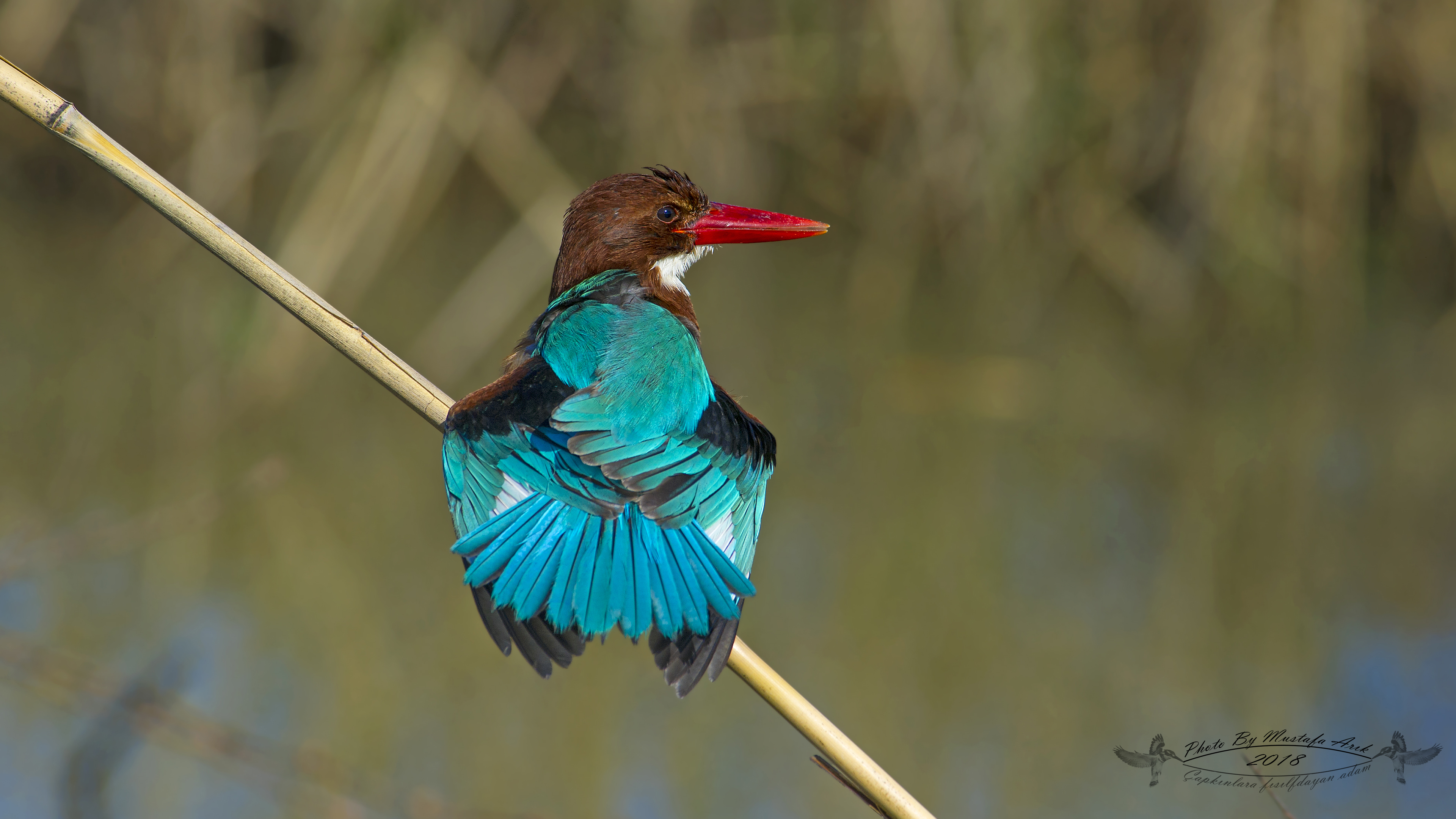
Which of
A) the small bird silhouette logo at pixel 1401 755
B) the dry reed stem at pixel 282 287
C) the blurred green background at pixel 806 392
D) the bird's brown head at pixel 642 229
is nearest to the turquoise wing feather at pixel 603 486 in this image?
the dry reed stem at pixel 282 287

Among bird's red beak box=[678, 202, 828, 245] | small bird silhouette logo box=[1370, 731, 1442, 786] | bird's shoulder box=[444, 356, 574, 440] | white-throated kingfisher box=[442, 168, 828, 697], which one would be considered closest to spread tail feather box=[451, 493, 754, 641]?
white-throated kingfisher box=[442, 168, 828, 697]

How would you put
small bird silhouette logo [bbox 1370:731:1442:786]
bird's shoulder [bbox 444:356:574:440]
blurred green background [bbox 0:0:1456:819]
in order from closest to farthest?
bird's shoulder [bbox 444:356:574:440], small bird silhouette logo [bbox 1370:731:1442:786], blurred green background [bbox 0:0:1456:819]

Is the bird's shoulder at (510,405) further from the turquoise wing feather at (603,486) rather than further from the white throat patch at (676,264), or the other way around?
the white throat patch at (676,264)

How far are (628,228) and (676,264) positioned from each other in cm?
10

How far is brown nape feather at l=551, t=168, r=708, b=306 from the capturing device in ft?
6.98

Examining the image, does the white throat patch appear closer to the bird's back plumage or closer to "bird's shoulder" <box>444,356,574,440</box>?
the bird's back plumage

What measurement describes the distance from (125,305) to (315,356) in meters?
1.00

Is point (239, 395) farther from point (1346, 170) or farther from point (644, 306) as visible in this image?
point (1346, 170)

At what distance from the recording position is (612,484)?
5.16ft

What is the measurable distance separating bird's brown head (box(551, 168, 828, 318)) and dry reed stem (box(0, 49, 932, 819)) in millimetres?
589

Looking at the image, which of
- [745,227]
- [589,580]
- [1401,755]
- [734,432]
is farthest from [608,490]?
[1401,755]

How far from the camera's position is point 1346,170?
17.2 ft

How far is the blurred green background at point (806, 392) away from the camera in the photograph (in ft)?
9.32

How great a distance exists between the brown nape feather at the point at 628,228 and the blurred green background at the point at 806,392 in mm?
572
